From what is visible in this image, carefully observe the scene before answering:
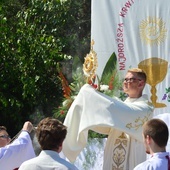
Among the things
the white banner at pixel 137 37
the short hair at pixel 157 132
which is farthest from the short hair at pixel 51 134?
the white banner at pixel 137 37

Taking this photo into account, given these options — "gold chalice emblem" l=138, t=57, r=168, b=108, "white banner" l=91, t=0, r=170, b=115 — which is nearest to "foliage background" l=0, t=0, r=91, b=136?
"white banner" l=91, t=0, r=170, b=115

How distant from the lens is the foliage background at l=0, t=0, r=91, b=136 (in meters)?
10.3

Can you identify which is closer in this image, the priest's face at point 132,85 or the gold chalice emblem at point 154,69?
the priest's face at point 132,85

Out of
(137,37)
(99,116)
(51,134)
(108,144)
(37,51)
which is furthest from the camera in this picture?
(37,51)

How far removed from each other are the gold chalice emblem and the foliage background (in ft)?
6.69

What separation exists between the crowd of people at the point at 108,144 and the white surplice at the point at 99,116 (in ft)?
0.04

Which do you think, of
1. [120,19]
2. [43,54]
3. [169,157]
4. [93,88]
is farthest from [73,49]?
[169,157]

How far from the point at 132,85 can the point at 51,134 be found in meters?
1.50

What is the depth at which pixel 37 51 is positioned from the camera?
405 inches

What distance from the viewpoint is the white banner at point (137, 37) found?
820cm

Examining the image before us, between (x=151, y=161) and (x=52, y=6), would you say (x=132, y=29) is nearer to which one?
(x=52, y=6)

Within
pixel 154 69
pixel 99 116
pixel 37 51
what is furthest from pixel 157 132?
pixel 37 51

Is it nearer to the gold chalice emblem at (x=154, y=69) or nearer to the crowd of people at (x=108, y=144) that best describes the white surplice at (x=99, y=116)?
the crowd of people at (x=108, y=144)

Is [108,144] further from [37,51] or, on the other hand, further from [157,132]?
[37,51]
